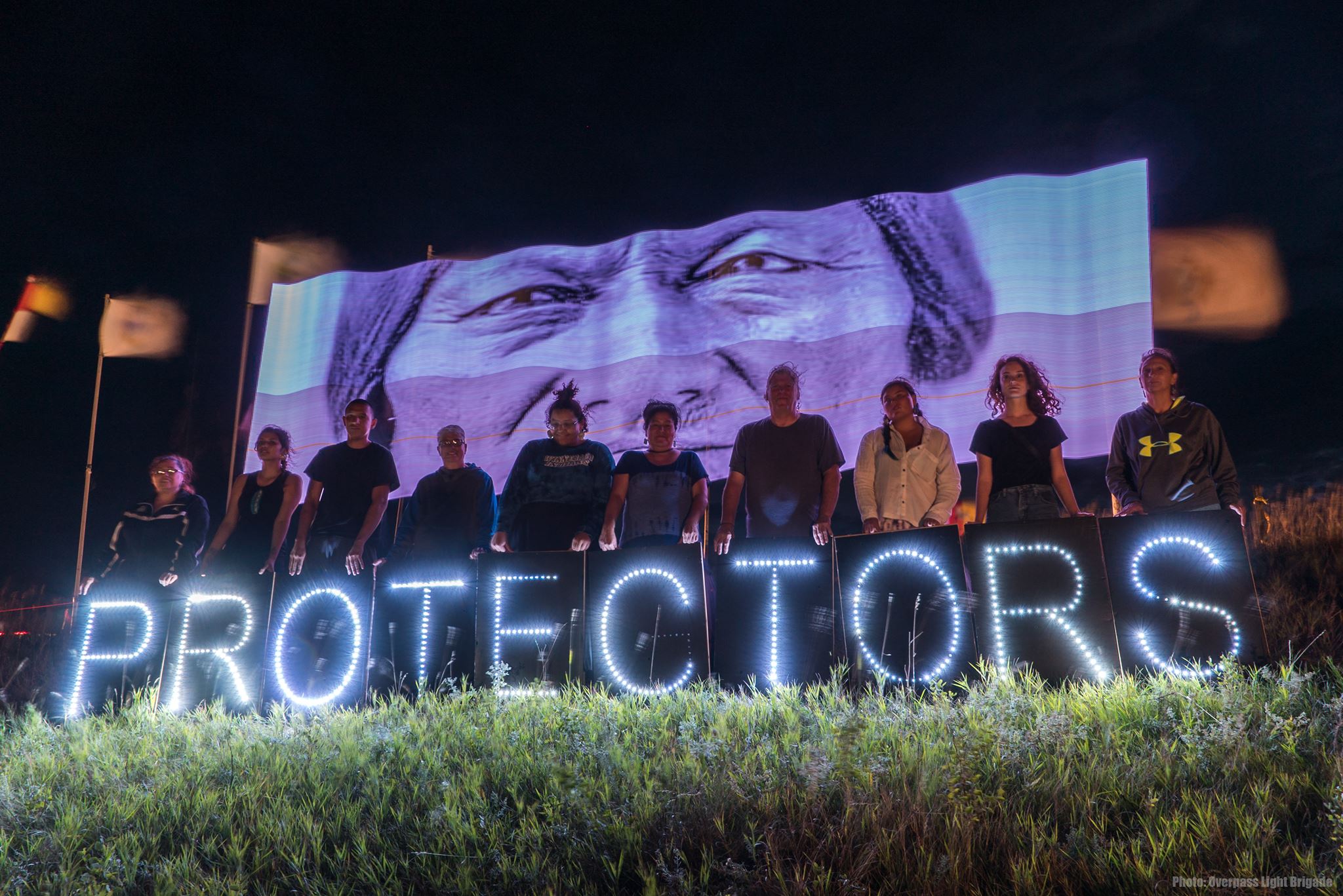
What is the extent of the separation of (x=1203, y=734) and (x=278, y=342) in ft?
31.8

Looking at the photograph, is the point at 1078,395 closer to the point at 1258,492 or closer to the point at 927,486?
the point at 1258,492

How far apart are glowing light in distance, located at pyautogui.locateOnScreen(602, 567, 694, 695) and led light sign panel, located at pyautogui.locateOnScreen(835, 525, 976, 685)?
2.68ft

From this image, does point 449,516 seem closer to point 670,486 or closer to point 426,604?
point 426,604

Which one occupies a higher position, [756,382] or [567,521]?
[756,382]

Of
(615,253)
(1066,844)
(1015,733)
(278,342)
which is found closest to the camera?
(1066,844)

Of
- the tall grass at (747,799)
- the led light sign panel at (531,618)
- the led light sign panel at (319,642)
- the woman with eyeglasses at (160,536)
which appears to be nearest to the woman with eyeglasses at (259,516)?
the woman with eyeglasses at (160,536)

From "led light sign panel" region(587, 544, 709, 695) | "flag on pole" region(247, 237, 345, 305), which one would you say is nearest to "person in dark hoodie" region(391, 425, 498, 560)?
"led light sign panel" region(587, 544, 709, 695)

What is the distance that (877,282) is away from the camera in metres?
8.06

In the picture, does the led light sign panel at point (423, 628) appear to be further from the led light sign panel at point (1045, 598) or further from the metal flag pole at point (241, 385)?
the metal flag pole at point (241, 385)

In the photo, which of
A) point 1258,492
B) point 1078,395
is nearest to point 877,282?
point 1078,395

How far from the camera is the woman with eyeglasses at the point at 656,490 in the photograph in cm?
552

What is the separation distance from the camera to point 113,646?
560 centimetres

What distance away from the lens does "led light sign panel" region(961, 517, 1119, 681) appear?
400cm

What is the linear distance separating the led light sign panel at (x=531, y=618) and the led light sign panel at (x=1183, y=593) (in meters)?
2.64
